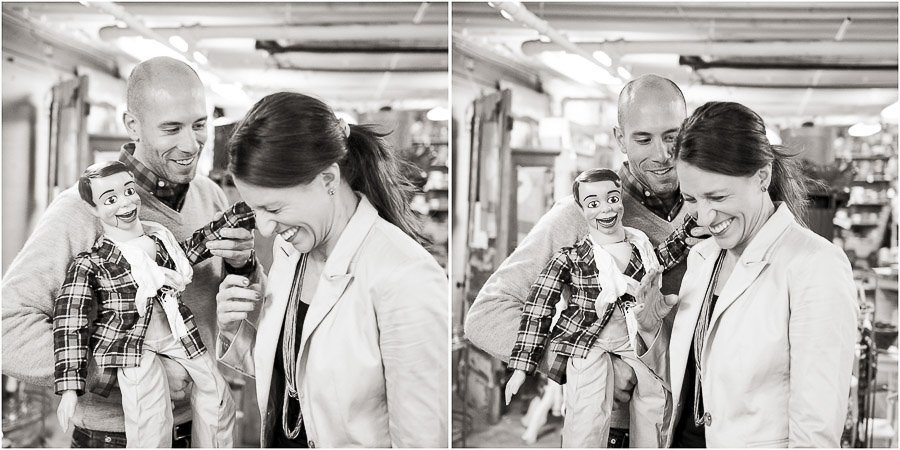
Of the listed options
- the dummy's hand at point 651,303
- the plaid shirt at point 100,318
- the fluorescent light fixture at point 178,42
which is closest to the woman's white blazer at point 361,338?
the plaid shirt at point 100,318

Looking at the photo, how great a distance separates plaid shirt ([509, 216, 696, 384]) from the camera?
3.27 m

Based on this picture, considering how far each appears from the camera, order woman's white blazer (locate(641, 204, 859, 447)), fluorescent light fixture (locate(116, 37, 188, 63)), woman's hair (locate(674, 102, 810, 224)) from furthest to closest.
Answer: fluorescent light fixture (locate(116, 37, 188, 63)) → woman's hair (locate(674, 102, 810, 224)) → woman's white blazer (locate(641, 204, 859, 447))

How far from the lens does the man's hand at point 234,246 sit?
3334mm

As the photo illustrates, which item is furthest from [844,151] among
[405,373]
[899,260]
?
[405,373]

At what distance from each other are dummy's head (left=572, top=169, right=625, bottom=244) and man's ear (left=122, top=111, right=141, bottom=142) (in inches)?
64.0

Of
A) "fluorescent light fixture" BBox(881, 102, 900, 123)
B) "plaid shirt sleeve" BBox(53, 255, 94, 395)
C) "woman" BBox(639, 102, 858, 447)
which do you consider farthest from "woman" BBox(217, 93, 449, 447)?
"fluorescent light fixture" BBox(881, 102, 900, 123)

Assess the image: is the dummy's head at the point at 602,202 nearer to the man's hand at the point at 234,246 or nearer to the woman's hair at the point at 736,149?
the woman's hair at the point at 736,149

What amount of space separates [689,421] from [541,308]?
654 millimetres

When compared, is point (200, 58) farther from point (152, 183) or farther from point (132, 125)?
point (152, 183)

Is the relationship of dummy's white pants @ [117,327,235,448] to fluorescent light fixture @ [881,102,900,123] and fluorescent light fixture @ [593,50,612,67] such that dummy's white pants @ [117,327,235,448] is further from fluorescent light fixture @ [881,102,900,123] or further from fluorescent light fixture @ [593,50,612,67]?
fluorescent light fixture @ [881,102,900,123]

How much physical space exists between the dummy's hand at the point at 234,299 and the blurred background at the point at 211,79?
0.90 ft

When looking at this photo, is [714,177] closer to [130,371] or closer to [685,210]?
[685,210]

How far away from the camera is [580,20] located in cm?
359

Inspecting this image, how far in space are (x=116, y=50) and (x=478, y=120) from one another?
1.43m
